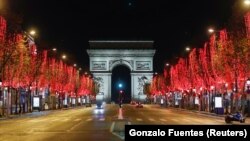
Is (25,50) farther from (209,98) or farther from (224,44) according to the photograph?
(209,98)

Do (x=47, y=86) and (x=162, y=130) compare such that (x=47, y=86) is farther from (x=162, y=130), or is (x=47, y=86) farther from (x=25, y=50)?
(x=162, y=130)

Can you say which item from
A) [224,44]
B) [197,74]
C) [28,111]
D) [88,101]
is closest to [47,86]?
[28,111]

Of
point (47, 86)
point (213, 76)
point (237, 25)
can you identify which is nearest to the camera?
point (237, 25)

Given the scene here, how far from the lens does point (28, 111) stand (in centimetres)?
8881

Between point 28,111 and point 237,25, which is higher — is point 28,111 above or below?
below

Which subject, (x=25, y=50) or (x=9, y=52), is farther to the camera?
(x=25, y=50)

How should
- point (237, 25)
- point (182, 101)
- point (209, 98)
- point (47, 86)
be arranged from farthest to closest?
point (182, 101)
point (47, 86)
point (209, 98)
point (237, 25)

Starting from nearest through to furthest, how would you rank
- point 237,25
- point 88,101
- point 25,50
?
point 237,25, point 25,50, point 88,101

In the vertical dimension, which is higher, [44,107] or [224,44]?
[224,44]

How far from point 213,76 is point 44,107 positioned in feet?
131

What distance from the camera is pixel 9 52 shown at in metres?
64.0

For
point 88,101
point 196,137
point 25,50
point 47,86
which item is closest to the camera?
point 196,137

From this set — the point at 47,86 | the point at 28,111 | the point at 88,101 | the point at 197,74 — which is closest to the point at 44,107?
the point at 47,86

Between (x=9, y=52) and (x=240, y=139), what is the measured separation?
56.8 m
